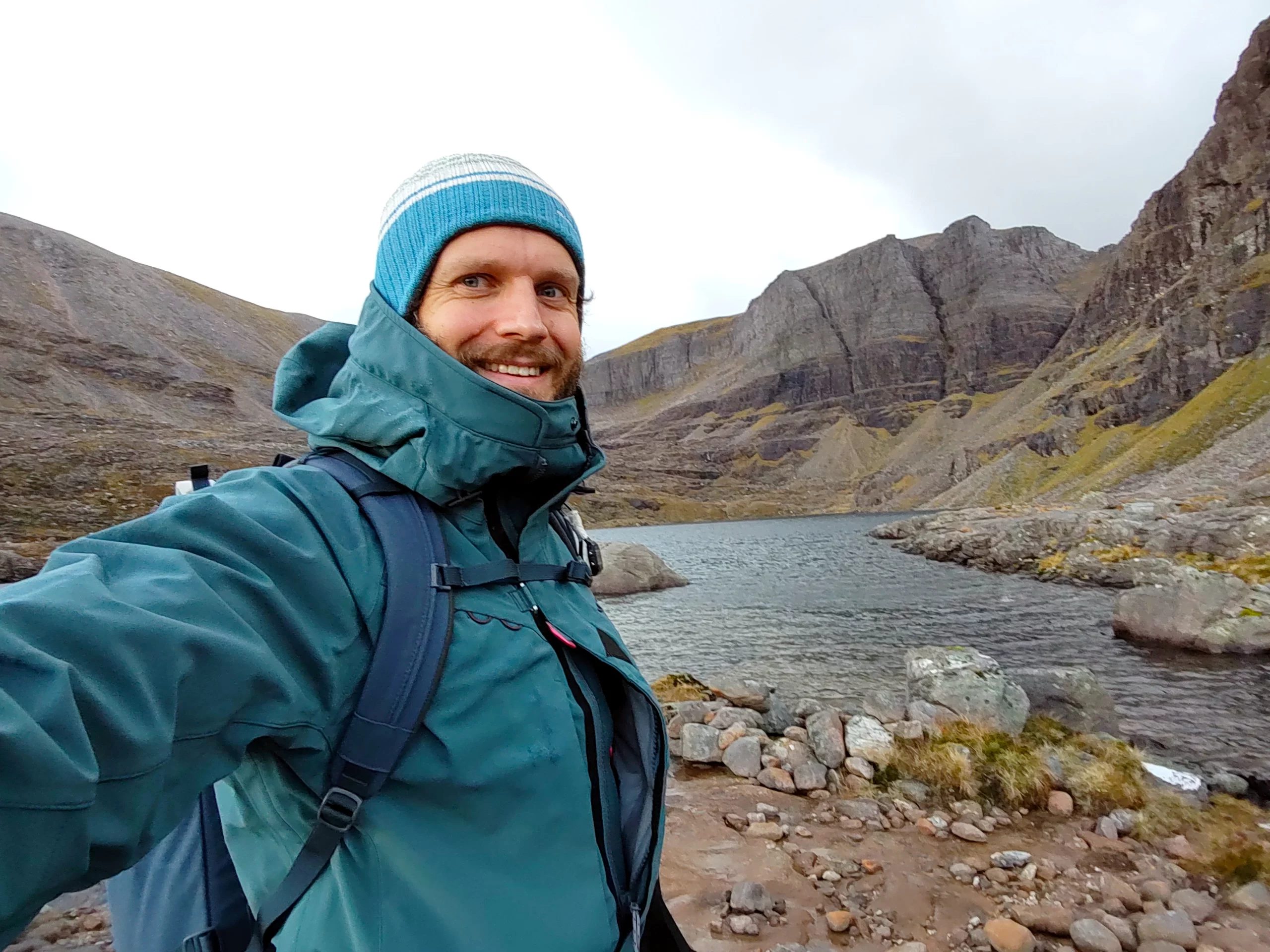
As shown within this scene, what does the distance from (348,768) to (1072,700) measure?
12508mm

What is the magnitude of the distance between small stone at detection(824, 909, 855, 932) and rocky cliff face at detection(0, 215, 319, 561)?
3821 centimetres

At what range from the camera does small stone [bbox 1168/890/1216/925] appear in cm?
541

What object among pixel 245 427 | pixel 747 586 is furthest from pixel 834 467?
pixel 747 586

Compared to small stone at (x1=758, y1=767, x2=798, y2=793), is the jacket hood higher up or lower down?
higher up

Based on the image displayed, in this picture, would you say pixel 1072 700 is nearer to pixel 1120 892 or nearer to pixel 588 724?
pixel 1120 892

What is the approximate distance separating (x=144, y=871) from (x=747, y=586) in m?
35.1

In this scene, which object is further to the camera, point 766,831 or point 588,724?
point 766,831

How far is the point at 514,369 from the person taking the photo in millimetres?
2211

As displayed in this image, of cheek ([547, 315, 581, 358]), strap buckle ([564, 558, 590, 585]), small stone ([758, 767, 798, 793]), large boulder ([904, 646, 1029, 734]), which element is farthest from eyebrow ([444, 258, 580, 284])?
large boulder ([904, 646, 1029, 734])

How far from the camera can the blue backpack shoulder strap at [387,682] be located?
4.81 ft

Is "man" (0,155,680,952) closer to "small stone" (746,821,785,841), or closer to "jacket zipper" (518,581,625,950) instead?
"jacket zipper" (518,581,625,950)

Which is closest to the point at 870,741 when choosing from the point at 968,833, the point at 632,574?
the point at 968,833

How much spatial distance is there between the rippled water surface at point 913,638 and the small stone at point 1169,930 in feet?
20.7

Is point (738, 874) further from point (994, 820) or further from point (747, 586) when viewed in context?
point (747, 586)
